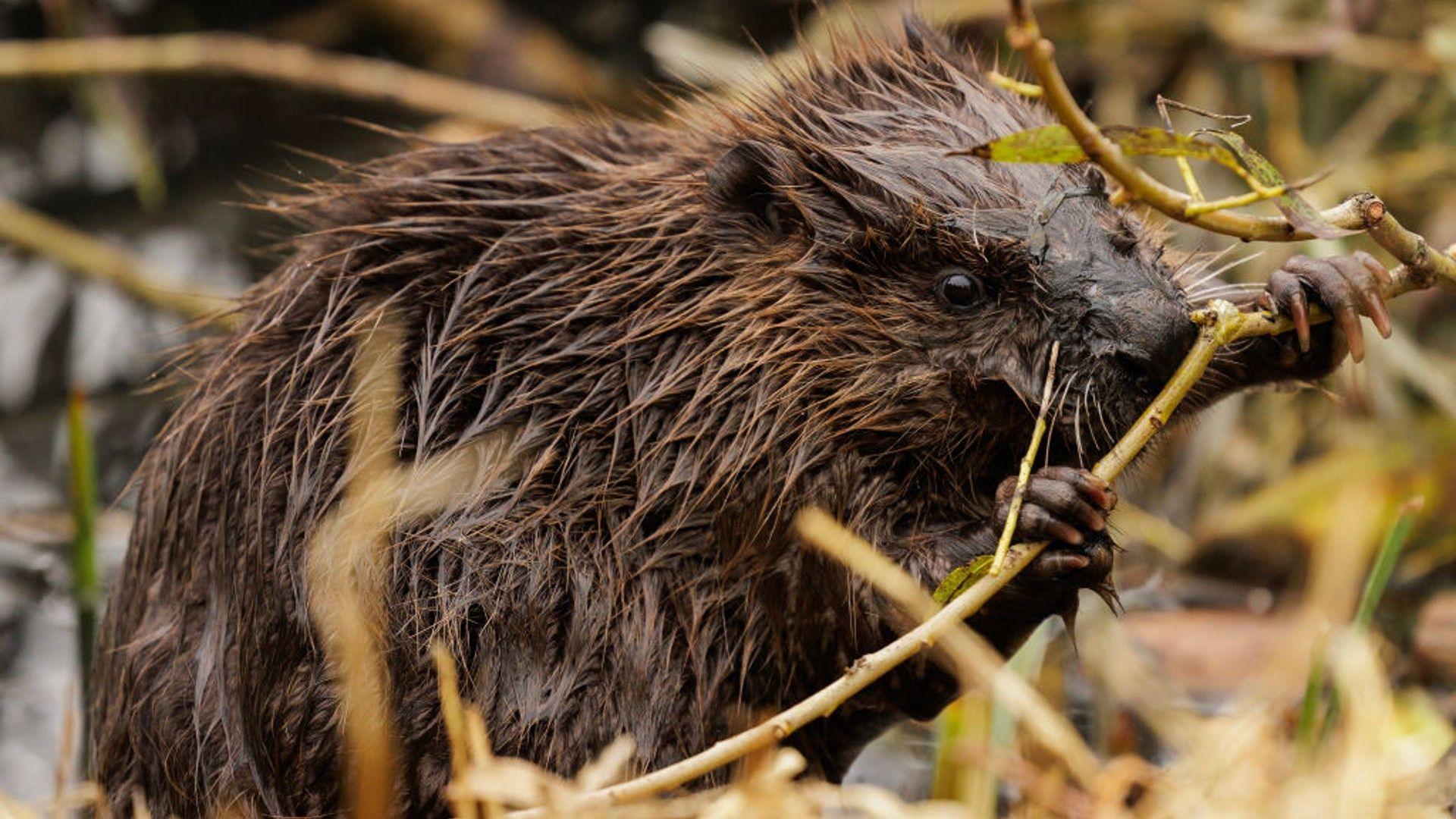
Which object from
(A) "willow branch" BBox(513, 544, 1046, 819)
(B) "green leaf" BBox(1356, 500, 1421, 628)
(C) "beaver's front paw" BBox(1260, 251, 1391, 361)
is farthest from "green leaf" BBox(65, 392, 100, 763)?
(B) "green leaf" BBox(1356, 500, 1421, 628)

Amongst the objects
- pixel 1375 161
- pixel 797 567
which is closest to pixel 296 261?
pixel 797 567

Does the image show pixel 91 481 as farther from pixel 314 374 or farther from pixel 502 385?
pixel 502 385

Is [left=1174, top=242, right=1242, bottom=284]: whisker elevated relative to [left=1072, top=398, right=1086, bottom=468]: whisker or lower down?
elevated

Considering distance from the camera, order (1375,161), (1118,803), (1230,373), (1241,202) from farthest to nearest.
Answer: (1375,161) → (1230,373) → (1118,803) → (1241,202)

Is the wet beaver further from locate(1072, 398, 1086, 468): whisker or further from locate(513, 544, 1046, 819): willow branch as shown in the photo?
locate(513, 544, 1046, 819): willow branch

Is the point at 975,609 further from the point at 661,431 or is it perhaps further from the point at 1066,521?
the point at 661,431

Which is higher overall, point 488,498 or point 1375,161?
point 1375,161
